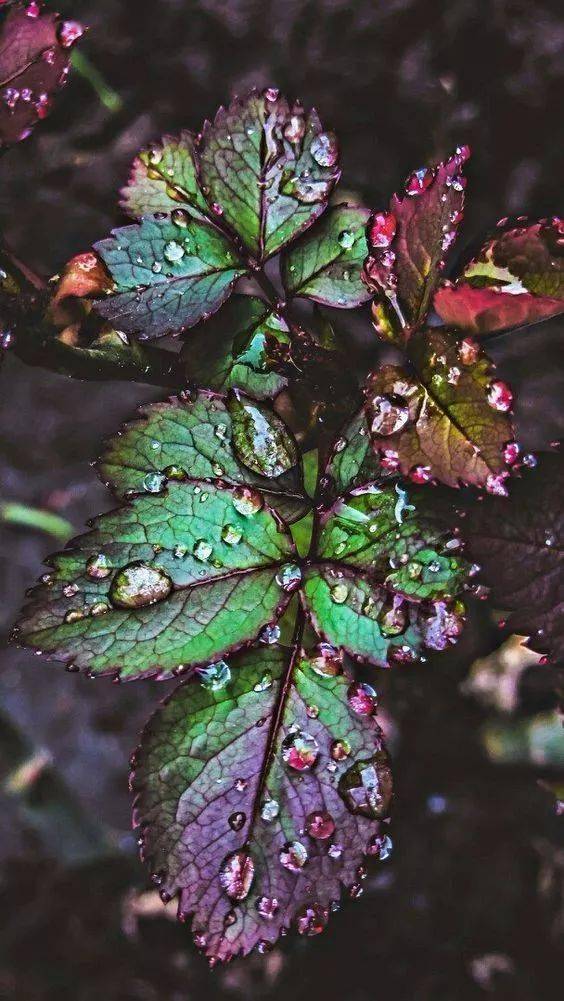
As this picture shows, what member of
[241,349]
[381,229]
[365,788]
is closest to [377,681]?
[365,788]

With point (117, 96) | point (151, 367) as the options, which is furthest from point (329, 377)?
point (117, 96)

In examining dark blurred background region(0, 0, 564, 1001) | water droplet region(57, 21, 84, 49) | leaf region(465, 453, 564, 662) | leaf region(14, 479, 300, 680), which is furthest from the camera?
water droplet region(57, 21, 84, 49)

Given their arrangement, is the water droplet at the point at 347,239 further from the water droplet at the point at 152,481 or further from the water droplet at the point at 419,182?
the water droplet at the point at 152,481

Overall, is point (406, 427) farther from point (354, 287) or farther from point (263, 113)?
point (263, 113)

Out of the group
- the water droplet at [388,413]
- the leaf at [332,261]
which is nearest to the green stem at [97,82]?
the leaf at [332,261]

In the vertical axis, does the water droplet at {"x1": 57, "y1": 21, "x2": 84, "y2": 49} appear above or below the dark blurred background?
above

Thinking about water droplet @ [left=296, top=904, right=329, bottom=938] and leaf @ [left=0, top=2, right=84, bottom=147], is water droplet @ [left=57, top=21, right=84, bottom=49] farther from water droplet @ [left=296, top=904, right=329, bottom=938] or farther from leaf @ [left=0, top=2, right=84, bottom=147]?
water droplet @ [left=296, top=904, right=329, bottom=938]

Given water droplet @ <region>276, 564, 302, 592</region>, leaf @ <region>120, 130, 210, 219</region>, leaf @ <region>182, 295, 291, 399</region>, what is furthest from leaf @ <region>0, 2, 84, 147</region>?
water droplet @ <region>276, 564, 302, 592</region>
